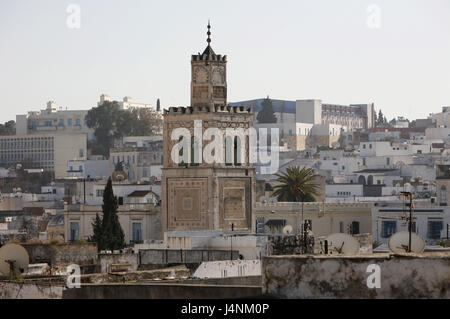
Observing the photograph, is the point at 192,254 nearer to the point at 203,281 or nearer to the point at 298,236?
the point at 298,236

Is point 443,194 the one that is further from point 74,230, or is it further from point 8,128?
point 8,128

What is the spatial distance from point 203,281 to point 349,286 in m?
6.83

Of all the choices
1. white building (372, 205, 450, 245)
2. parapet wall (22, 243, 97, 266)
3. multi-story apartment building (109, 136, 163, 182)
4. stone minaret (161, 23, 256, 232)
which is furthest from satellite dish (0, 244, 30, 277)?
multi-story apartment building (109, 136, 163, 182)

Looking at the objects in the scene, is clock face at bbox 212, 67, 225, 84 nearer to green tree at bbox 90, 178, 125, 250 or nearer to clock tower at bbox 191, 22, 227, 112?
clock tower at bbox 191, 22, 227, 112

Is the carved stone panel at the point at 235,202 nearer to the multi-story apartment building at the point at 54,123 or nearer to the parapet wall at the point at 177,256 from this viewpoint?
the parapet wall at the point at 177,256

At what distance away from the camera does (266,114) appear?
174 meters

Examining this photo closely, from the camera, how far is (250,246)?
1702 inches

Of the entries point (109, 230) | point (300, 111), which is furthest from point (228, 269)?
point (300, 111)

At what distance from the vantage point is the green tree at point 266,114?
174 m

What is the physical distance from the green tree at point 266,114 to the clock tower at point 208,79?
118 metres

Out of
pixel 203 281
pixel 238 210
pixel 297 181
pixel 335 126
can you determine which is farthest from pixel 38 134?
pixel 203 281

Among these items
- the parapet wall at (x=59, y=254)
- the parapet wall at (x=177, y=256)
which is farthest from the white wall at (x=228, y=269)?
the parapet wall at (x=177, y=256)

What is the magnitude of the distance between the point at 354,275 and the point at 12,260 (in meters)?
9.91

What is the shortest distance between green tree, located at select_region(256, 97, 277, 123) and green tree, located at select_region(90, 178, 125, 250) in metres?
111
